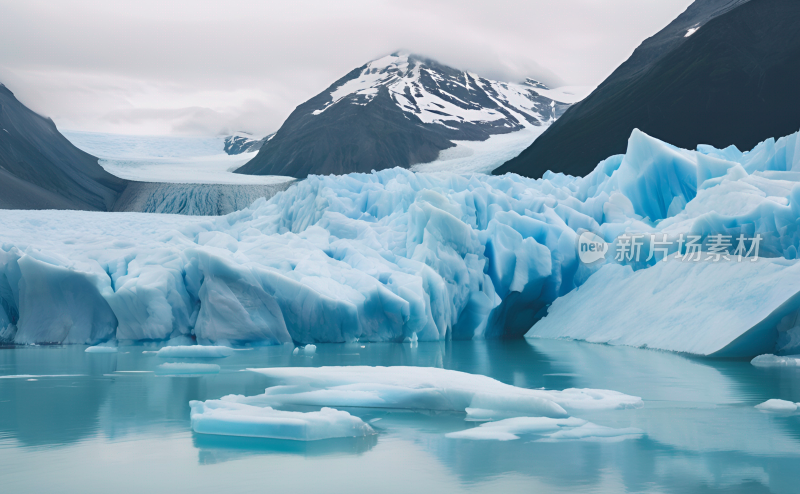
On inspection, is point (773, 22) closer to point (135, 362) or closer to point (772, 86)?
point (772, 86)

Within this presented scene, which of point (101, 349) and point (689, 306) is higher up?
point (689, 306)

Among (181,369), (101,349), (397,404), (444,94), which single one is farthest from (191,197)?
(444,94)

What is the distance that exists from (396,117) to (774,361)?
5333cm

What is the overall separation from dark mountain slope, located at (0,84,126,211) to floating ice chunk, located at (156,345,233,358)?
2892cm

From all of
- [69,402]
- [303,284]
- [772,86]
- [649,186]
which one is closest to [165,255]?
[303,284]

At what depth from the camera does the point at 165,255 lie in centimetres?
1165

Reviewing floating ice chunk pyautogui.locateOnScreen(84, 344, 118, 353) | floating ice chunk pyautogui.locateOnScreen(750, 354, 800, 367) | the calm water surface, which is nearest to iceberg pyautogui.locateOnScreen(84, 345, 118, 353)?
floating ice chunk pyautogui.locateOnScreen(84, 344, 118, 353)

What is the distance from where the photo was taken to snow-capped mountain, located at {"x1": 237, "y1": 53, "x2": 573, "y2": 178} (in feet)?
182

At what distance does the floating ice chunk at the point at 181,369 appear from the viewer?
768cm

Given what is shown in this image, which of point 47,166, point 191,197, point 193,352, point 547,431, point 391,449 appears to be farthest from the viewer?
point 47,166

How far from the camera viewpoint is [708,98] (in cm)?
3884

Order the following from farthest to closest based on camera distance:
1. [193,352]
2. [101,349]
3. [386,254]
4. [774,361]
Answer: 1. [386,254]
2. [101,349]
3. [193,352]
4. [774,361]

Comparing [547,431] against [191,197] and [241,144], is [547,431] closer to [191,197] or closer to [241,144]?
[191,197]

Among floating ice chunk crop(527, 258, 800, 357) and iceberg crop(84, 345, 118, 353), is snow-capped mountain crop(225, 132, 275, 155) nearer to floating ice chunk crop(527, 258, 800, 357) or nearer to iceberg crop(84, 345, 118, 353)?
iceberg crop(84, 345, 118, 353)
